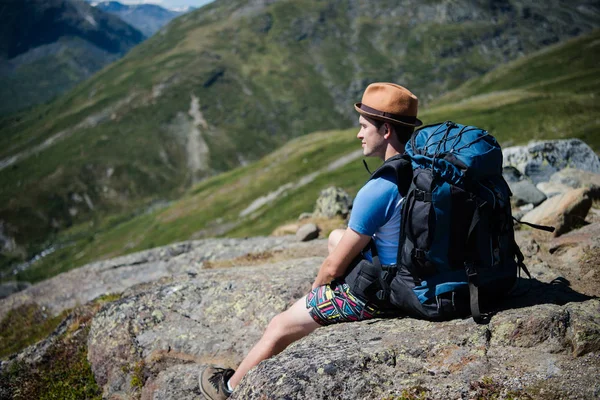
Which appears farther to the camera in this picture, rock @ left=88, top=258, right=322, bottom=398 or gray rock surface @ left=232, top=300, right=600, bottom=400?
rock @ left=88, top=258, right=322, bottom=398

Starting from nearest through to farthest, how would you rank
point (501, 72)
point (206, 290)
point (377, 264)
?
point (377, 264) → point (206, 290) → point (501, 72)

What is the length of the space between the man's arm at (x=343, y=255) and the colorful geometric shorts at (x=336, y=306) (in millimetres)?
195

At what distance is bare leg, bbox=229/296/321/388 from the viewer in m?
7.68

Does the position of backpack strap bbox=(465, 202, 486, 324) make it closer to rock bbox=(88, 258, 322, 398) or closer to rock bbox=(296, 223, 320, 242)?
rock bbox=(88, 258, 322, 398)

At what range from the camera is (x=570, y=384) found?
525cm

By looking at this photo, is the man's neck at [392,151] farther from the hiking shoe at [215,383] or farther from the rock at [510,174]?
the rock at [510,174]

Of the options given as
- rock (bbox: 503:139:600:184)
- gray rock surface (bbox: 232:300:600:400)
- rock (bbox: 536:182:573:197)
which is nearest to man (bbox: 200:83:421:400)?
gray rock surface (bbox: 232:300:600:400)

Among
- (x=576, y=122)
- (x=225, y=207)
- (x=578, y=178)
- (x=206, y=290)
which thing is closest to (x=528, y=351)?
(x=206, y=290)

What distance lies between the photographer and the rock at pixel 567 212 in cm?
1302

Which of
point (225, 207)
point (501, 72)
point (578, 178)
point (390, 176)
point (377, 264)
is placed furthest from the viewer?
point (501, 72)

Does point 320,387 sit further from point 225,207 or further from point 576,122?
point 225,207

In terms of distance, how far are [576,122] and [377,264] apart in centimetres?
5514

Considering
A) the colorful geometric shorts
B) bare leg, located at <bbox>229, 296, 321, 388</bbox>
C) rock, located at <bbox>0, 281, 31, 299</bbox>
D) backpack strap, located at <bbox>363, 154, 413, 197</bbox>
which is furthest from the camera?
rock, located at <bbox>0, 281, 31, 299</bbox>

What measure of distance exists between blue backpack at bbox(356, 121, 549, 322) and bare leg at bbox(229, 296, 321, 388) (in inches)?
69.7
